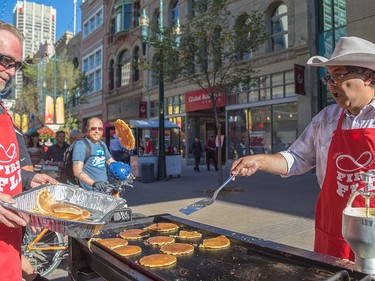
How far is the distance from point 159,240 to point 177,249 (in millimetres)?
248

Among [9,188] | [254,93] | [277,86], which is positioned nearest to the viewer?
[9,188]

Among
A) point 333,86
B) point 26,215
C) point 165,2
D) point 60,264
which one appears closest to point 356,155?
point 333,86

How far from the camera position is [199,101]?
2108 centimetres

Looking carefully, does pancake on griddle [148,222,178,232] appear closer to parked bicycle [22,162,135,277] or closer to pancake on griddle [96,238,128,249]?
pancake on griddle [96,238,128,249]

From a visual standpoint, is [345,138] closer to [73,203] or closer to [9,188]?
[73,203]

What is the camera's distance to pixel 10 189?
1862mm

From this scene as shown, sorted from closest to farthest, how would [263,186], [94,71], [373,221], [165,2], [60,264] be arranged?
[373,221] < [60,264] < [263,186] < [165,2] < [94,71]

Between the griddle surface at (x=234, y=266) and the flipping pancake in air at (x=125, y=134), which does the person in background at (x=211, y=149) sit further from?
the griddle surface at (x=234, y=266)

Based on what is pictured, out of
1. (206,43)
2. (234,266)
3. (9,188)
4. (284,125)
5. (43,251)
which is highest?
(206,43)

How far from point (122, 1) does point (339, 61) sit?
3112 cm

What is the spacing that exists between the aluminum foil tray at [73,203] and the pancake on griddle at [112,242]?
30cm

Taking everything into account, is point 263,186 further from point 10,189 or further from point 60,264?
point 10,189

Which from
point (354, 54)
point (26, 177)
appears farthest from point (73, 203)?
point (354, 54)

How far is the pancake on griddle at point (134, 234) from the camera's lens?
2623mm
